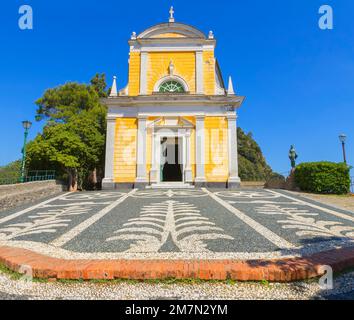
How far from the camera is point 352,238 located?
4812 mm

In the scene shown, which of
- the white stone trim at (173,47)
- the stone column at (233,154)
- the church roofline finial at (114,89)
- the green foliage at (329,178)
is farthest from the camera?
the white stone trim at (173,47)

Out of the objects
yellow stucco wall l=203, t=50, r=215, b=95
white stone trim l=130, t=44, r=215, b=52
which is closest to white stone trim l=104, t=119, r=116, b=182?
white stone trim l=130, t=44, r=215, b=52

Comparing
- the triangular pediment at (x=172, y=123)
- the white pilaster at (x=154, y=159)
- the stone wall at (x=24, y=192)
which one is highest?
the triangular pediment at (x=172, y=123)

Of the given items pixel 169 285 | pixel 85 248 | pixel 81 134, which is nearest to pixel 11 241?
pixel 85 248

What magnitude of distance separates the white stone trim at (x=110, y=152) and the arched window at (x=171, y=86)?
475 cm

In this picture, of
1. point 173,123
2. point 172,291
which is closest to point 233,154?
point 173,123

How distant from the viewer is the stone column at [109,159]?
1655 centimetres

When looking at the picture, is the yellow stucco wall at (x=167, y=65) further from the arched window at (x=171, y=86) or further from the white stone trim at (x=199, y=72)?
the arched window at (x=171, y=86)

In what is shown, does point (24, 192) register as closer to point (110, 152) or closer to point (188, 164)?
point (110, 152)

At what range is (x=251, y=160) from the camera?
5400 cm

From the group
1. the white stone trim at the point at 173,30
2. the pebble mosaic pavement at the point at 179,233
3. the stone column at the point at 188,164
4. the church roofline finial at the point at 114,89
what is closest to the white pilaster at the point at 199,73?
the white stone trim at the point at 173,30

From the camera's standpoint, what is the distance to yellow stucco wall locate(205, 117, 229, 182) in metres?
16.8

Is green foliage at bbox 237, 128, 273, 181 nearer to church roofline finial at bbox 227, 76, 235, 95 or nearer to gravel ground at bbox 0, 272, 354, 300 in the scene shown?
church roofline finial at bbox 227, 76, 235, 95

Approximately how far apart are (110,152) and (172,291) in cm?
1501
